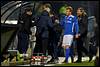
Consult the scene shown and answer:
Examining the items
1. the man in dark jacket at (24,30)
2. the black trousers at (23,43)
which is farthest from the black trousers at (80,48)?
the black trousers at (23,43)

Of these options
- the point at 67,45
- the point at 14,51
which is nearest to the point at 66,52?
the point at 67,45

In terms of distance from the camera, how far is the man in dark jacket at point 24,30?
12.5 metres

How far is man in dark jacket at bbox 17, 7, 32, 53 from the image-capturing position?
12466 millimetres

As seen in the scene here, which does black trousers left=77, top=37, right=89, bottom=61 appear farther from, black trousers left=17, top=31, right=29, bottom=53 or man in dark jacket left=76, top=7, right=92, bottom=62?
black trousers left=17, top=31, right=29, bottom=53

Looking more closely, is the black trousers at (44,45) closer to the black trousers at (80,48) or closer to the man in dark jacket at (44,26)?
the man in dark jacket at (44,26)

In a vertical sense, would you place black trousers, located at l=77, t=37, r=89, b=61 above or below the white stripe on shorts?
below

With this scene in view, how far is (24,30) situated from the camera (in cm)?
1242

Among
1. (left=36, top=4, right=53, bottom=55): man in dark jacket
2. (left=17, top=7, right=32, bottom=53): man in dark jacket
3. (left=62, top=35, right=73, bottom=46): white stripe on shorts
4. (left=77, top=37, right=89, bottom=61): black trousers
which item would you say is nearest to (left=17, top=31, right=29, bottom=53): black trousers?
(left=17, top=7, right=32, bottom=53): man in dark jacket

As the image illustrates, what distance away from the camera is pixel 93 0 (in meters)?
8.33

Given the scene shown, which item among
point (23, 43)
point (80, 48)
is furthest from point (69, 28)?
point (23, 43)

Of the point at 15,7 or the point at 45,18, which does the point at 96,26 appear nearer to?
the point at 45,18

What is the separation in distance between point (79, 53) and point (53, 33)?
1.04 metres

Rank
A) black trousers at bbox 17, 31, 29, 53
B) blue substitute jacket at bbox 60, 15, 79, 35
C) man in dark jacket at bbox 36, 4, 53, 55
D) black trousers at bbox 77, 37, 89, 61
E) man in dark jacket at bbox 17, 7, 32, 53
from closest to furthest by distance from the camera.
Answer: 1. blue substitute jacket at bbox 60, 15, 79, 35
2. man in dark jacket at bbox 36, 4, 53, 55
3. black trousers at bbox 77, 37, 89, 61
4. man in dark jacket at bbox 17, 7, 32, 53
5. black trousers at bbox 17, 31, 29, 53

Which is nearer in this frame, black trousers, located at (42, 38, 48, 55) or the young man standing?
the young man standing
